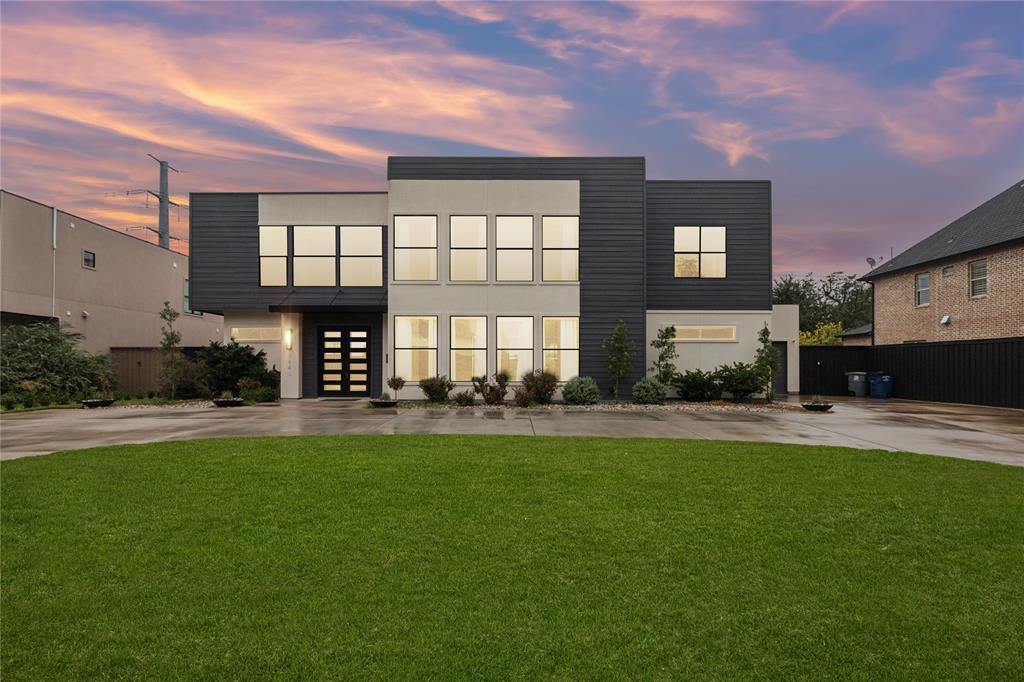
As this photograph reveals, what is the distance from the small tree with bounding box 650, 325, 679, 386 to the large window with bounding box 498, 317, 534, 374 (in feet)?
14.3

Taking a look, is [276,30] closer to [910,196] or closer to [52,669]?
[52,669]

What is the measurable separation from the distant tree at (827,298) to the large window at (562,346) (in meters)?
43.3

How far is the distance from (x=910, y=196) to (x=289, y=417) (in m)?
35.3

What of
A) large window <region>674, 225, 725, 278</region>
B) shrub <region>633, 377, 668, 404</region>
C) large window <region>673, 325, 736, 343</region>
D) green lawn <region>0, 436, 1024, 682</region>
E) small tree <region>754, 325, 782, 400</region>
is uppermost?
large window <region>674, 225, 725, 278</region>

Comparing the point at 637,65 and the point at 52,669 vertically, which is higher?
the point at 637,65

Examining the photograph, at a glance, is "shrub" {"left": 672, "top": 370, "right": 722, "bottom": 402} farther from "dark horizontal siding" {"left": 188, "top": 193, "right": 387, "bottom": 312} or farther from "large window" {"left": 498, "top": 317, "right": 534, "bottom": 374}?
"dark horizontal siding" {"left": 188, "top": 193, "right": 387, "bottom": 312}

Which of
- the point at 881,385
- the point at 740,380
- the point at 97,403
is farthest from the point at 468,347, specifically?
the point at 881,385

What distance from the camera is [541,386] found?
17938mm

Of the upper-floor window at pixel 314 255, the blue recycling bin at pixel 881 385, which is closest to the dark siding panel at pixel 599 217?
the upper-floor window at pixel 314 255

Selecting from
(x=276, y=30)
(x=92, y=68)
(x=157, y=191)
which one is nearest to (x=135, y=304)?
(x=92, y=68)

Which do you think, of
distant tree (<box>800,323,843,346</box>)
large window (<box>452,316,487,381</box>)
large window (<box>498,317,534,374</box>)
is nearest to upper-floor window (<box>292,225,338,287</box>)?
large window (<box>452,316,487,381</box>)

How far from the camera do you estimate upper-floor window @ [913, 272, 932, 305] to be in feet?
80.9

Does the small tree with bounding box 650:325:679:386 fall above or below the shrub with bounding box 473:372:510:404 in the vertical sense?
above

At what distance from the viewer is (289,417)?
1436cm
